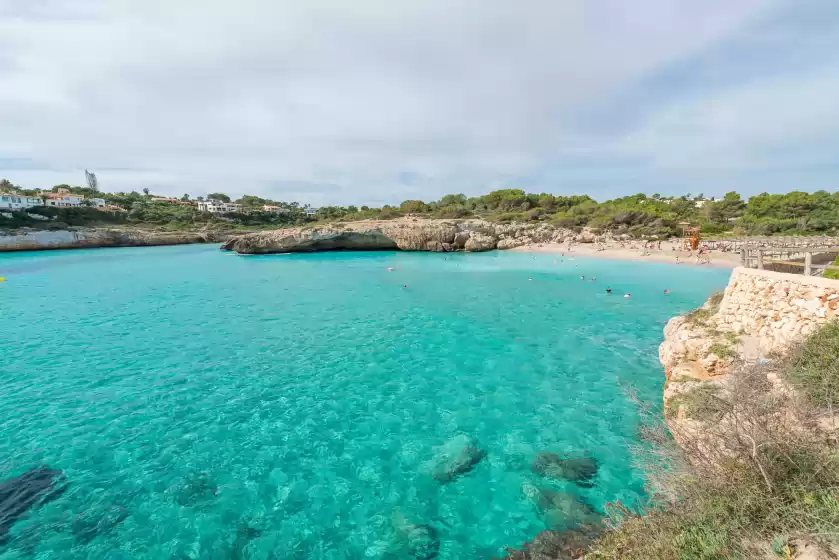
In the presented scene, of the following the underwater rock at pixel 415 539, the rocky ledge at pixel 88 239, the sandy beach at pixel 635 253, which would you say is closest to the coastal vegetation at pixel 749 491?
the underwater rock at pixel 415 539

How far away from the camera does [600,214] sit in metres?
60.2

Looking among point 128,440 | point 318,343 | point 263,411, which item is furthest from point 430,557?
point 318,343

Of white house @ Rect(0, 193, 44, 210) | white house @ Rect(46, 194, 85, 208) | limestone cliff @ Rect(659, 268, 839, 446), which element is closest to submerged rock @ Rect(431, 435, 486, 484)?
limestone cliff @ Rect(659, 268, 839, 446)

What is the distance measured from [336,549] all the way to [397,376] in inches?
222

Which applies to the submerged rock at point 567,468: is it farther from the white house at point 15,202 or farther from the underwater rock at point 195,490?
the white house at point 15,202

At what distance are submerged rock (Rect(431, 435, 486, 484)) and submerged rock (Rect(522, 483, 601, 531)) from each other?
107cm

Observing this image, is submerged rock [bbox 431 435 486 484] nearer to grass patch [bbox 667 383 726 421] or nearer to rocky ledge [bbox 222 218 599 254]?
grass patch [bbox 667 383 726 421]

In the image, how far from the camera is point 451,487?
6.36 metres

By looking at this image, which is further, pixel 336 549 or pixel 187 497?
pixel 187 497

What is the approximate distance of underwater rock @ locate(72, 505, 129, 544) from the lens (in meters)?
5.32

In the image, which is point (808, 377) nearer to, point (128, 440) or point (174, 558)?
point (174, 558)

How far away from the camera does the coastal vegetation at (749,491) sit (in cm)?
311

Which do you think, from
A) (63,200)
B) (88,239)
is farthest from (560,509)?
(63,200)

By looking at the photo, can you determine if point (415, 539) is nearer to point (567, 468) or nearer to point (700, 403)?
point (567, 468)
